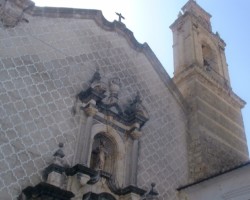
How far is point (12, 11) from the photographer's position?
9.49 m

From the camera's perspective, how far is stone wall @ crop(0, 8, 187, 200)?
26.3 feet

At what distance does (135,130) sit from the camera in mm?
10172

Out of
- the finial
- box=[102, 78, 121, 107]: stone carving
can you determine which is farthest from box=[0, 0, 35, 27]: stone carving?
the finial

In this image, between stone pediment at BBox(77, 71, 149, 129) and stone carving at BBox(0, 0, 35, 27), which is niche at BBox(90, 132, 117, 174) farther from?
stone carving at BBox(0, 0, 35, 27)

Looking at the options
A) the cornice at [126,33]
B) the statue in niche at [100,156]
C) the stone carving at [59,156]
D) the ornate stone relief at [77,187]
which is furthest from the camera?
the cornice at [126,33]

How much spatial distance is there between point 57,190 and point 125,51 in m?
5.78

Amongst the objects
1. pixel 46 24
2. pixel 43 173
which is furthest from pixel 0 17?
pixel 43 173

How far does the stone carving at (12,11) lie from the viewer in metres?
9.26

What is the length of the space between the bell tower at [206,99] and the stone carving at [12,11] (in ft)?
20.2

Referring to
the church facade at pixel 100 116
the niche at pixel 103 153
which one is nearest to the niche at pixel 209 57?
the church facade at pixel 100 116

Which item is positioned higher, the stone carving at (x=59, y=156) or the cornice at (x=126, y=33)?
the cornice at (x=126, y=33)

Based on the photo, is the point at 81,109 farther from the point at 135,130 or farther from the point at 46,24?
the point at 46,24

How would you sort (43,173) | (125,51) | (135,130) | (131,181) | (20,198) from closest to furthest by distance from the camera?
(20,198)
(43,173)
(131,181)
(135,130)
(125,51)

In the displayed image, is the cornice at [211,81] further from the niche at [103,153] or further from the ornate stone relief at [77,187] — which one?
the ornate stone relief at [77,187]
